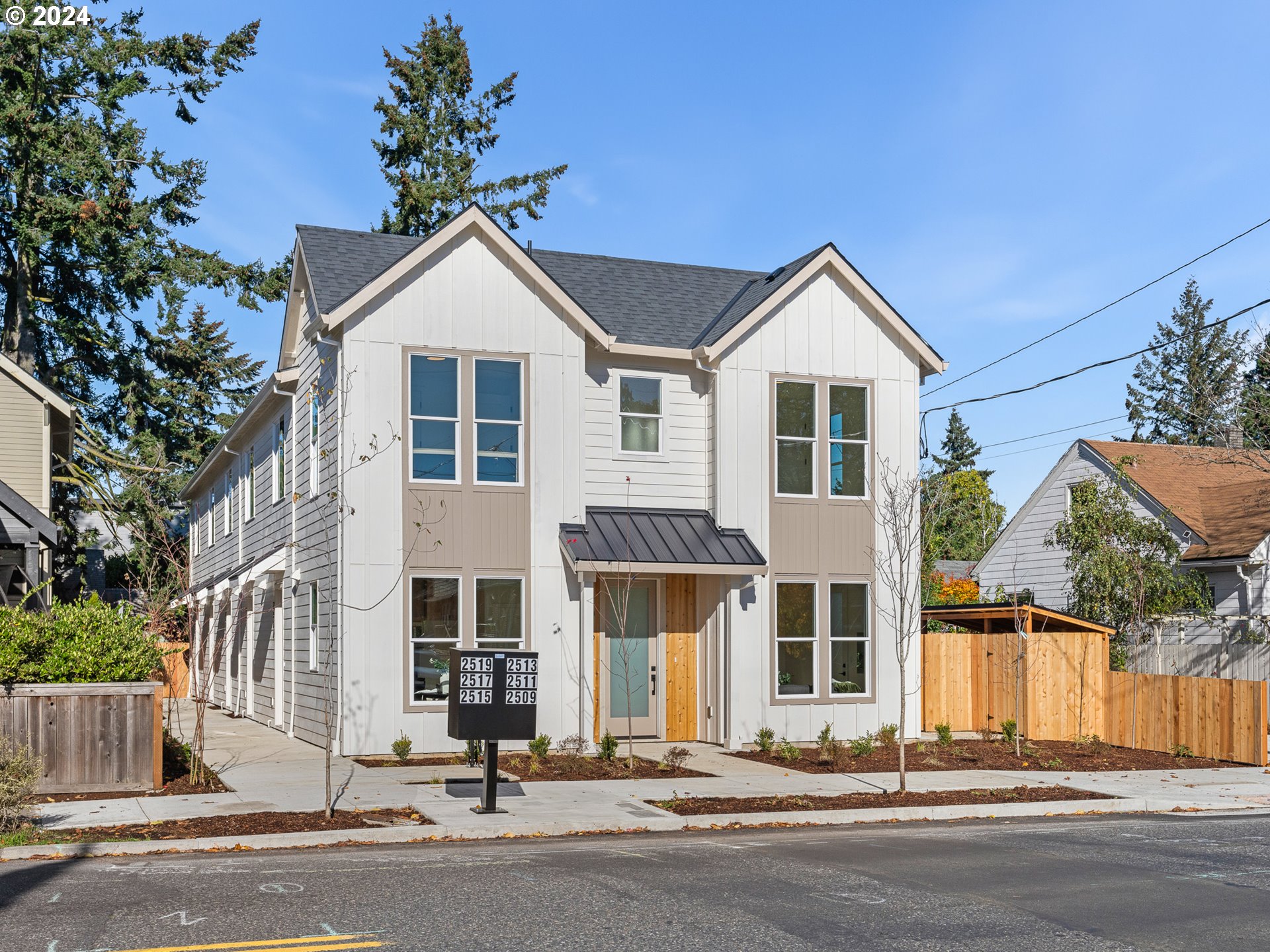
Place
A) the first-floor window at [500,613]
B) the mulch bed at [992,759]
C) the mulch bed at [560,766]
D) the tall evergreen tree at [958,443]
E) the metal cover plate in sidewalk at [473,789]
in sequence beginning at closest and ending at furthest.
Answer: the metal cover plate in sidewalk at [473,789]
the mulch bed at [560,766]
the mulch bed at [992,759]
the first-floor window at [500,613]
the tall evergreen tree at [958,443]

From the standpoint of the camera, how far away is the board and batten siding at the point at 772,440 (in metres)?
20.0

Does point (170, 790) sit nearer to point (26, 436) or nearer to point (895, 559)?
point (895, 559)

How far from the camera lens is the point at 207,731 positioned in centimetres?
2245

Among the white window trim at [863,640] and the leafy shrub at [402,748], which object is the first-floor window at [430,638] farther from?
the white window trim at [863,640]

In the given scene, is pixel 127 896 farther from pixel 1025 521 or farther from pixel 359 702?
pixel 1025 521

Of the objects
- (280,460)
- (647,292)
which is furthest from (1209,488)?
(280,460)

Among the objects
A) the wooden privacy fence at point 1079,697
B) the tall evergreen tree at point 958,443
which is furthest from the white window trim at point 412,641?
the tall evergreen tree at point 958,443

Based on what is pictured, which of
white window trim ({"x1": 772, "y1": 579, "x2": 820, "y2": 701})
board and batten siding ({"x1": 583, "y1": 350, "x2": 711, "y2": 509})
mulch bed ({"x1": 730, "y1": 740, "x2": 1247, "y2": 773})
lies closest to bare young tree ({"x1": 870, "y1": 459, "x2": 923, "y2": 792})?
white window trim ({"x1": 772, "y1": 579, "x2": 820, "y2": 701})

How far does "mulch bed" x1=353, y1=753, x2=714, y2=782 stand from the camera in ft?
52.5

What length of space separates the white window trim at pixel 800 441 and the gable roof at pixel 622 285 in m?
1.32

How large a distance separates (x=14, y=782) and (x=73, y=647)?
127 inches

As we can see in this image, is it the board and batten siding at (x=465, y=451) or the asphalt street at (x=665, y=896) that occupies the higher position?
the board and batten siding at (x=465, y=451)

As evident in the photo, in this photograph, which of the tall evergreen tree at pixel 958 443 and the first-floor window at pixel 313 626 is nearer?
the first-floor window at pixel 313 626

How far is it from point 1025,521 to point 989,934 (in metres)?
29.1
